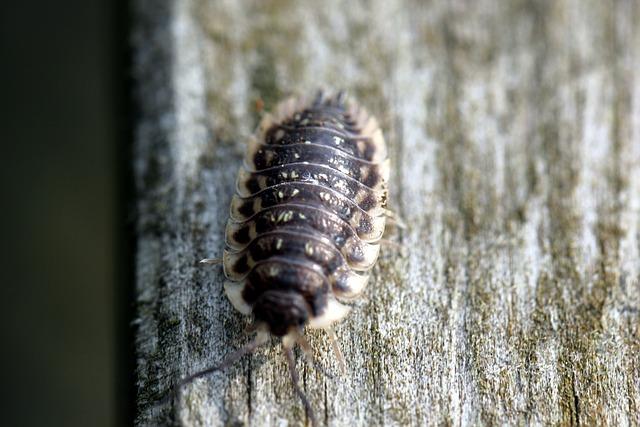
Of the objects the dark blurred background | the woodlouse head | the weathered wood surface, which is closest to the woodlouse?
the woodlouse head

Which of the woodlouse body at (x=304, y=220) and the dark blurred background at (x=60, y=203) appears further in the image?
the dark blurred background at (x=60, y=203)

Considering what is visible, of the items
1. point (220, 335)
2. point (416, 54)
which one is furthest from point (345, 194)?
point (416, 54)

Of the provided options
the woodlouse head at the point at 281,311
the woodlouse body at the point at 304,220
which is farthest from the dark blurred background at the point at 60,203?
the woodlouse head at the point at 281,311

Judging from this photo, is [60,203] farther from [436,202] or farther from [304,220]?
[436,202]

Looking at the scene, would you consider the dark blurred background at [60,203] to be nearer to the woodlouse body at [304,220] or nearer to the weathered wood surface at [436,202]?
the weathered wood surface at [436,202]

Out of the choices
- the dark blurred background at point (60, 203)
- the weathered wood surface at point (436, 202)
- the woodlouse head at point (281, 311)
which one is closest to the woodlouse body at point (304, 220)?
the woodlouse head at point (281, 311)

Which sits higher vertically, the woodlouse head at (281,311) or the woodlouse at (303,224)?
the woodlouse at (303,224)

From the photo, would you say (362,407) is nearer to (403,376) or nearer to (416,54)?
(403,376)
